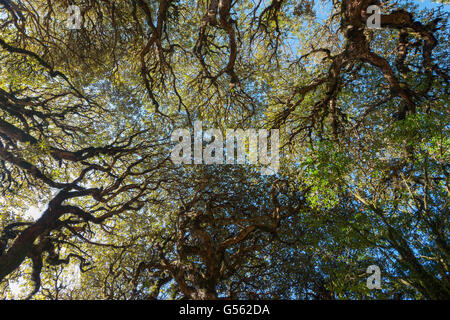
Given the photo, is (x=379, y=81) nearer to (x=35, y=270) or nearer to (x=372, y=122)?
(x=372, y=122)

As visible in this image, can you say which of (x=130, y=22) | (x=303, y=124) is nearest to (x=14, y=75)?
(x=130, y=22)

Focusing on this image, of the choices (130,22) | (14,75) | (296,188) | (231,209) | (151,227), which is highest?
(130,22)

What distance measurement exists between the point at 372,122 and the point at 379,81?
120cm

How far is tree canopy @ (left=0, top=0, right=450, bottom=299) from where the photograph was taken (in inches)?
188

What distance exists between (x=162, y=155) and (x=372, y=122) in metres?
6.78

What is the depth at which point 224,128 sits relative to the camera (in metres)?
8.00

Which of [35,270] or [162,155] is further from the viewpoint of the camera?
[162,155]

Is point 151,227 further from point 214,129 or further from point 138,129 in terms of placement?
A: point 214,129

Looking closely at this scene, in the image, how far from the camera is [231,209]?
8.61 metres

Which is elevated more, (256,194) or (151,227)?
(256,194)

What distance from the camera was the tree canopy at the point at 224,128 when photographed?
4.79 m
